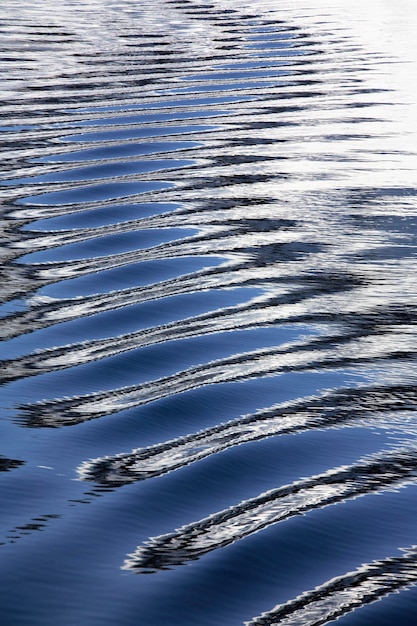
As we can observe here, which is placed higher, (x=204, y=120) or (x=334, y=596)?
(x=204, y=120)

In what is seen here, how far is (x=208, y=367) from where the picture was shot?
9.77ft

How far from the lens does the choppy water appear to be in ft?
6.47

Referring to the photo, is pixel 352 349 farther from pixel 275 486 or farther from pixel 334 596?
pixel 334 596

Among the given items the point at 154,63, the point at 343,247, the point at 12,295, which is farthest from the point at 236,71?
the point at 12,295

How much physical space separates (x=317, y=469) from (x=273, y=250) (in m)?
1.80

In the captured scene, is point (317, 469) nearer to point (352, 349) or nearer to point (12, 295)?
point (352, 349)

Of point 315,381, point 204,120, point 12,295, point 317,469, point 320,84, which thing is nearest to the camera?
point 317,469

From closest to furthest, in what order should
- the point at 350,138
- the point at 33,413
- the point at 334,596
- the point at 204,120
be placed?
1. the point at 334,596
2. the point at 33,413
3. the point at 350,138
4. the point at 204,120

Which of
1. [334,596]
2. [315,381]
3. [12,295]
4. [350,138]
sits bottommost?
[334,596]

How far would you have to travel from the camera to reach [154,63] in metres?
9.41

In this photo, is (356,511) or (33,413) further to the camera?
(33,413)

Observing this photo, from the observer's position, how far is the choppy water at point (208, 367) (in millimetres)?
1973

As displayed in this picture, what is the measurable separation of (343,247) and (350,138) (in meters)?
2.24

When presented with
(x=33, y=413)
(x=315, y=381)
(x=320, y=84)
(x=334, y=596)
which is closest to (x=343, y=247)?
(x=315, y=381)
